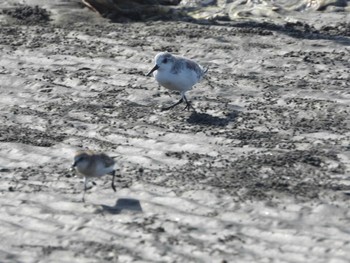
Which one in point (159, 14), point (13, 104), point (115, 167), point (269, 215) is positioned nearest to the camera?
point (269, 215)

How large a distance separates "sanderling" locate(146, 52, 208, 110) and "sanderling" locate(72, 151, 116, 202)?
2.46 meters

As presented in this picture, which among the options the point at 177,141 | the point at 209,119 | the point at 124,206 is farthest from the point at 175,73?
the point at 124,206

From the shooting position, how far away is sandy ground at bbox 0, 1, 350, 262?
8.25m

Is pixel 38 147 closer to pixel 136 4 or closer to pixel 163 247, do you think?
pixel 163 247

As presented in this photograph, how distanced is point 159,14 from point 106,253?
24.7 feet

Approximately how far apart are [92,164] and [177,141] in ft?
5.55

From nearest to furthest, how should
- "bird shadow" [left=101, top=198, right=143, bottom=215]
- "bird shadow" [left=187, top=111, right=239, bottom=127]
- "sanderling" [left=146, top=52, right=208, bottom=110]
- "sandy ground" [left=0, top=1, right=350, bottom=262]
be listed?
"sandy ground" [left=0, top=1, right=350, bottom=262], "bird shadow" [left=101, top=198, right=143, bottom=215], "bird shadow" [left=187, top=111, right=239, bottom=127], "sanderling" [left=146, top=52, right=208, bottom=110]

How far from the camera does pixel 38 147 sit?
10711 millimetres

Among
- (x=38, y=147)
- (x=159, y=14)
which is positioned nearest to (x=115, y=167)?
(x=38, y=147)

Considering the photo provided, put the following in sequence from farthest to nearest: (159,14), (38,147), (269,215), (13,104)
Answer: (159,14), (13,104), (38,147), (269,215)

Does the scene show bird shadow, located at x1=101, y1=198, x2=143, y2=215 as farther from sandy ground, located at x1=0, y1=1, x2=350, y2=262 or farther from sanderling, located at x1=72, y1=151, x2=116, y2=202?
sanderling, located at x1=72, y1=151, x2=116, y2=202

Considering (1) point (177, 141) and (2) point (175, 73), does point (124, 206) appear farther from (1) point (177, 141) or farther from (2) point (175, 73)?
(2) point (175, 73)

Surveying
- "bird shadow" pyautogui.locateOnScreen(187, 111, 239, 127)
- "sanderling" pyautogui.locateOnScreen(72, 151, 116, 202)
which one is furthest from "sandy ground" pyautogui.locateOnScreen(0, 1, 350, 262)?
"sanderling" pyautogui.locateOnScreen(72, 151, 116, 202)

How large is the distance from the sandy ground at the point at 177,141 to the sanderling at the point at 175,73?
27 centimetres
